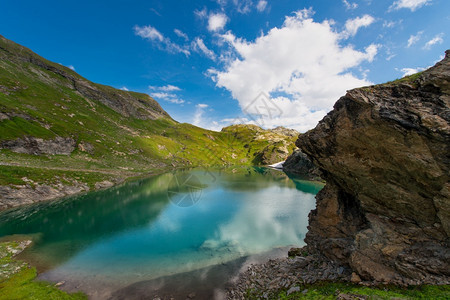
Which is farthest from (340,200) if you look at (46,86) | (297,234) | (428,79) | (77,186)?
(46,86)

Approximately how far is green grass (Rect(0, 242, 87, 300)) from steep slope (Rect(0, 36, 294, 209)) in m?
34.6

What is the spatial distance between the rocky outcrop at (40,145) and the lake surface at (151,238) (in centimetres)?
4404

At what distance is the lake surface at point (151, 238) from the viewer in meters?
24.2

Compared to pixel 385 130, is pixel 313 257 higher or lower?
lower

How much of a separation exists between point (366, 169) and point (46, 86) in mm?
220264

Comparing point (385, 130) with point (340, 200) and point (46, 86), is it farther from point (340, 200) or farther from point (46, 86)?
point (46, 86)

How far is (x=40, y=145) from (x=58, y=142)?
32.7 ft

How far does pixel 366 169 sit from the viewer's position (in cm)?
1814

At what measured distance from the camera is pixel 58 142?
97750 millimetres

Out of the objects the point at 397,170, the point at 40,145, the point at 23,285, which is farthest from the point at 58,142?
the point at 397,170

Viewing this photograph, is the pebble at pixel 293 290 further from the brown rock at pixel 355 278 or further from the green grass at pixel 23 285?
the green grass at pixel 23 285

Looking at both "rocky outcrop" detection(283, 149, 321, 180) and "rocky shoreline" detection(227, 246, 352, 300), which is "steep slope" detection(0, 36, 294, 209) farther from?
"rocky outcrop" detection(283, 149, 321, 180)

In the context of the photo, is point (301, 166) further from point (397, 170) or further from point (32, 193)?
point (32, 193)

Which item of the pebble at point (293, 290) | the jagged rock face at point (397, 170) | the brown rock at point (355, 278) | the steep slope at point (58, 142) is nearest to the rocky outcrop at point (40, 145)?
the steep slope at point (58, 142)
